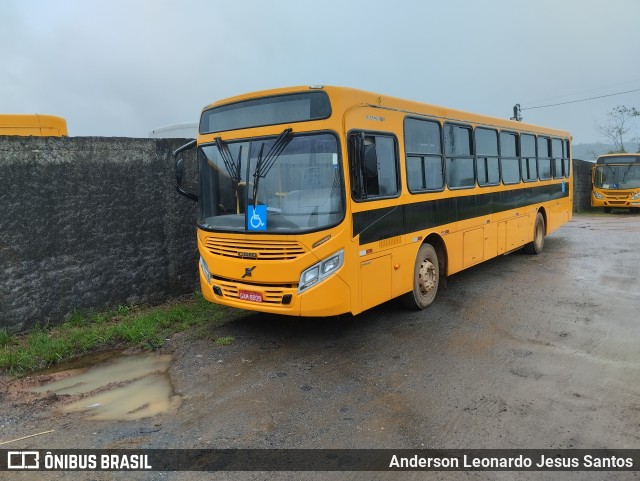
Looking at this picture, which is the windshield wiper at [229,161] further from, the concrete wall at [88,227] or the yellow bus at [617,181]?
the yellow bus at [617,181]

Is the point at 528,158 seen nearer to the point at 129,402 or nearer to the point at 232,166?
the point at 232,166

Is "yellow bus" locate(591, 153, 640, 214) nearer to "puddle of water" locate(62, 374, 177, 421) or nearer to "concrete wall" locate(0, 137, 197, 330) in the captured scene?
"concrete wall" locate(0, 137, 197, 330)

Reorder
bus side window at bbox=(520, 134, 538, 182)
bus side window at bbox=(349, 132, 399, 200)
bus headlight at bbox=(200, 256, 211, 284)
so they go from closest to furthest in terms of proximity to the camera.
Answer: bus side window at bbox=(349, 132, 399, 200)
bus headlight at bbox=(200, 256, 211, 284)
bus side window at bbox=(520, 134, 538, 182)

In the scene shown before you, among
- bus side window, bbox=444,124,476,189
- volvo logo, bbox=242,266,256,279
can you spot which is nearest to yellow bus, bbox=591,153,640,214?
bus side window, bbox=444,124,476,189

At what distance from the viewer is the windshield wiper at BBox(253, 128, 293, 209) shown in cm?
568

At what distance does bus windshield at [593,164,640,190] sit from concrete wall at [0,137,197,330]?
2172cm

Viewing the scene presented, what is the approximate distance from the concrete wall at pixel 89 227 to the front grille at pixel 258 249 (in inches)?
87.2

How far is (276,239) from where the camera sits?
5590 mm

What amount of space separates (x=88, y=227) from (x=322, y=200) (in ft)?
12.2

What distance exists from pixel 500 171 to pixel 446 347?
4980 mm

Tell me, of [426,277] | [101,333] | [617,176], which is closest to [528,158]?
[426,277]

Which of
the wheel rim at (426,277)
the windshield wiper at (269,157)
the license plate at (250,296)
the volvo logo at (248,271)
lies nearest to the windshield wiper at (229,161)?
the windshield wiper at (269,157)

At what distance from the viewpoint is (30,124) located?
7.54 meters

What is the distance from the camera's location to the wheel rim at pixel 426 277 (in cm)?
737
